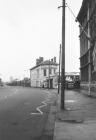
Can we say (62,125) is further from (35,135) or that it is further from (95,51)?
(95,51)

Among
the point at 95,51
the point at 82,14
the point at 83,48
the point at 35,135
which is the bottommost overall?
the point at 35,135

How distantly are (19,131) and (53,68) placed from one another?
311 feet

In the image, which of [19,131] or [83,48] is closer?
[19,131]

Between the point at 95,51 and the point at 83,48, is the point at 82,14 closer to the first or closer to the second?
the point at 83,48

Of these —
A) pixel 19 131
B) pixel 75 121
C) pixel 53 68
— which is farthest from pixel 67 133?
pixel 53 68

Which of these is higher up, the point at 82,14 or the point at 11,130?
the point at 82,14

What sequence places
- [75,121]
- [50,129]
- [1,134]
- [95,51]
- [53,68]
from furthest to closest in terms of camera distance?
[53,68], [75,121], [50,129], [1,134], [95,51]

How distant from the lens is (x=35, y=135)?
9.73 m

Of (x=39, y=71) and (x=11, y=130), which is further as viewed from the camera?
(x=39, y=71)

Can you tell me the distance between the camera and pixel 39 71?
107938 millimetres

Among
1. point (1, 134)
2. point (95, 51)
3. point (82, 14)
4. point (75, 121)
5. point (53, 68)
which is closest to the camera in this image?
point (95, 51)

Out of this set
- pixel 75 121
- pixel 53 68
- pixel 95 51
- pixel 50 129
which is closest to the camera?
pixel 95 51

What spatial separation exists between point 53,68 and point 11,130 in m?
94.8

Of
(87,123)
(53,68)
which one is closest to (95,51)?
(87,123)
